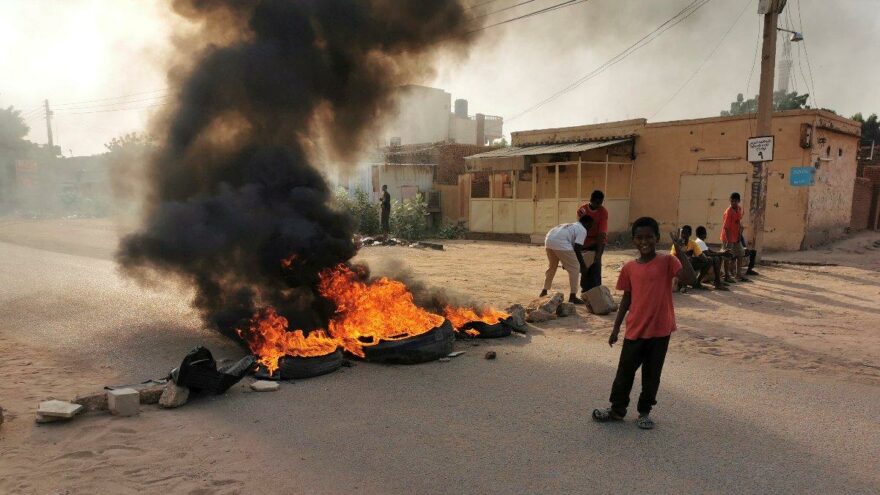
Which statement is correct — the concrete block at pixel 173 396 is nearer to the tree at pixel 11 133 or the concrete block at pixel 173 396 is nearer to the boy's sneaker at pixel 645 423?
the boy's sneaker at pixel 645 423

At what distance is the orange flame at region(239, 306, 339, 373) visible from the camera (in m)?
5.29

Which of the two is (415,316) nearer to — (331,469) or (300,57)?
(331,469)

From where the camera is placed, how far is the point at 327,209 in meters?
6.58

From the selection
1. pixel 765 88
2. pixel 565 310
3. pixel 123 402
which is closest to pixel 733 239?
pixel 765 88

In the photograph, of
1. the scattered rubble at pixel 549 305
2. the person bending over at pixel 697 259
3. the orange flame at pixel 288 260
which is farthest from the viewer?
the person bending over at pixel 697 259

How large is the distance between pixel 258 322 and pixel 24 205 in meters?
44.6

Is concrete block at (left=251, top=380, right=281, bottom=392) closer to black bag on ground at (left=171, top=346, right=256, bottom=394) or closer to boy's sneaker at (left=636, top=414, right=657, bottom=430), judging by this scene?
black bag on ground at (left=171, top=346, right=256, bottom=394)

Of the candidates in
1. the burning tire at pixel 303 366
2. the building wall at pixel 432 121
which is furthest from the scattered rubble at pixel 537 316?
the building wall at pixel 432 121

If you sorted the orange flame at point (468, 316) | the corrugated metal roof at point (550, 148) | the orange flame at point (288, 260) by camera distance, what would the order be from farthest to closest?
the corrugated metal roof at point (550, 148) < the orange flame at point (468, 316) < the orange flame at point (288, 260)

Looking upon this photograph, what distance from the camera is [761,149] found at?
10805mm

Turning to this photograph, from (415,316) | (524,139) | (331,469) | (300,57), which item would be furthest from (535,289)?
(524,139)

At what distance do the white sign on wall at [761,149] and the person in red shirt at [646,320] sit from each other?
8.58 metres

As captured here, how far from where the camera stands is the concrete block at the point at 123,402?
4.13 m

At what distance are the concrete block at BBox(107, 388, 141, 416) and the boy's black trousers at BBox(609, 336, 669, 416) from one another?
3.69m
